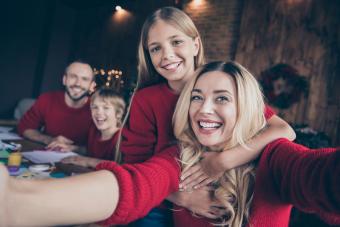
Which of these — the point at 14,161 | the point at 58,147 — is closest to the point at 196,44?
→ the point at 14,161

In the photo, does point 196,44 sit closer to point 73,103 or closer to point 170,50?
point 170,50

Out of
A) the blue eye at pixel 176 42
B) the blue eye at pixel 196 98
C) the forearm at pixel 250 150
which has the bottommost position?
the forearm at pixel 250 150

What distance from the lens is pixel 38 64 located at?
652 centimetres

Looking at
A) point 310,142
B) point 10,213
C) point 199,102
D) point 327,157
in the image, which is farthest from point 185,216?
point 310,142

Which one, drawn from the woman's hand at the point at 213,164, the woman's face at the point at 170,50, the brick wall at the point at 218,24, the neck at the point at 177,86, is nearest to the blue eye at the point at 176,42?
the woman's face at the point at 170,50

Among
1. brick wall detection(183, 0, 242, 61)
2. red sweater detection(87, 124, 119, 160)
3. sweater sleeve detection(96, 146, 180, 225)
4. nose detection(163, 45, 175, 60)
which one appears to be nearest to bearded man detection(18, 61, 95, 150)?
red sweater detection(87, 124, 119, 160)

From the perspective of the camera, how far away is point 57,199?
0.62 meters

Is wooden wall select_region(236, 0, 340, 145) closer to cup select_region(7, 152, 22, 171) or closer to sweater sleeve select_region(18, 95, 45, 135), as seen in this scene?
sweater sleeve select_region(18, 95, 45, 135)

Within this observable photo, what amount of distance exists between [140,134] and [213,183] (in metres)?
0.55

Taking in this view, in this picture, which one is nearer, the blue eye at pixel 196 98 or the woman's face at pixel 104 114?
the blue eye at pixel 196 98

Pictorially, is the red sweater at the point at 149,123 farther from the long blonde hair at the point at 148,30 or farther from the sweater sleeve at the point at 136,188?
the sweater sleeve at the point at 136,188

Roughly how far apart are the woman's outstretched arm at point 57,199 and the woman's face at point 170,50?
0.84m

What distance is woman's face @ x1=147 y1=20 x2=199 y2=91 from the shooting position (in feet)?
4.78

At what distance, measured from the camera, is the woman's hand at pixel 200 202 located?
1.12 m
